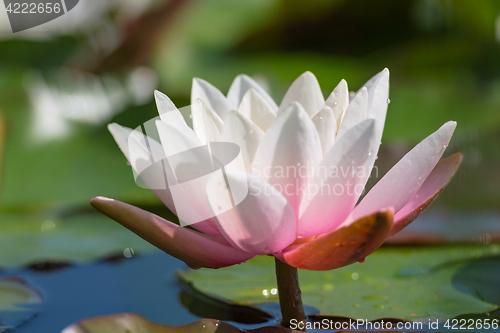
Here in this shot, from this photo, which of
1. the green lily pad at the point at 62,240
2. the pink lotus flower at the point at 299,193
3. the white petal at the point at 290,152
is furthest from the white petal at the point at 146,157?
the green lily pad at the point at 62,240

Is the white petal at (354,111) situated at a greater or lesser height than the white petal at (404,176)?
greater

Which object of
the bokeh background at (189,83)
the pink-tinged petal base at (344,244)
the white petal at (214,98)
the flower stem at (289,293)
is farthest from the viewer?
the bokeh background at (189,83)

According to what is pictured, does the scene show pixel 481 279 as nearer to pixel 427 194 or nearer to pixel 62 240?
pixel 427 194

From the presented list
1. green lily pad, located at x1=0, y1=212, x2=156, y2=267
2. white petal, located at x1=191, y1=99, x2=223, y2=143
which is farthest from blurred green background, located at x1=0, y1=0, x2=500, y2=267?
white petal, located at x1=191, y1=99, x2=223, y2=143

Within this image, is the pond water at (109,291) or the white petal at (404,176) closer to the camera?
the white petal at (404,176)

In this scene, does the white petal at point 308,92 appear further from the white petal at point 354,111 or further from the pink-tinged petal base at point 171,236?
the pink-tinged petal base at point 171,236

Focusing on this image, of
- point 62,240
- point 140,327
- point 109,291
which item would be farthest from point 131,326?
point 62,240

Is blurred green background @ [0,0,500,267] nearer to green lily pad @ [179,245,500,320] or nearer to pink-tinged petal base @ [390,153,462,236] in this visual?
green lily pad @ [179,245,500,320]

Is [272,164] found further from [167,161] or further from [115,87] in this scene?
[115,87]
